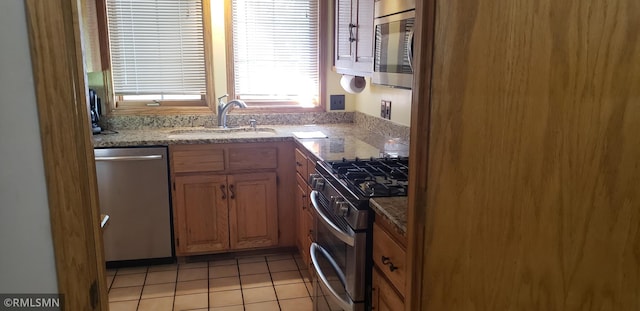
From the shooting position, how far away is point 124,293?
9.23 feet

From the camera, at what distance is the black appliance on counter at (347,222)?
173 cm

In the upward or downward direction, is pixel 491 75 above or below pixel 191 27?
below

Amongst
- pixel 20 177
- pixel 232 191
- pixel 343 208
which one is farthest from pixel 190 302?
pixel 20 177

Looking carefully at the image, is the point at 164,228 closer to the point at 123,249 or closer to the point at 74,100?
the point at 123,249

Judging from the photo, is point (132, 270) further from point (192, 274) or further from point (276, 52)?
point (276, 52)

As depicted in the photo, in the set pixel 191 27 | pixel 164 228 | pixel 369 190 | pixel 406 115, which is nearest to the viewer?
pixel 369 190

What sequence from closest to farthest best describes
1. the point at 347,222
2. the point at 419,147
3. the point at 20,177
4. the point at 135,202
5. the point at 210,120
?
1. the point at 20,177
2. the point at 419,147
3. the point at 347,222
4. the point at 135,202
5. the point at 210,120

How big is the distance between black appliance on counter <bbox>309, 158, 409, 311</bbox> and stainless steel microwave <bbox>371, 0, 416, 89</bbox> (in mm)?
393

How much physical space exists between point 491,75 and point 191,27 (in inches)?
114

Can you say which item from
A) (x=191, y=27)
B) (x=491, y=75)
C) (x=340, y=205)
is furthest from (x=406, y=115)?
(x=491, y=75)

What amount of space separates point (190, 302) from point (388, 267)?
1.55 metres

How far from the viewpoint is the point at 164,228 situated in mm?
3104

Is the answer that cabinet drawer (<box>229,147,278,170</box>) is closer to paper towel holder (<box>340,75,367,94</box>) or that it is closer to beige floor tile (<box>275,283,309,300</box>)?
paper towel holder (<box>340,75,367,94</box>)

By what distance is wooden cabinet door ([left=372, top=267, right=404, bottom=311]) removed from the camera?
4.96 ft
